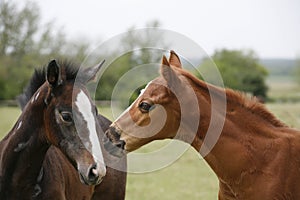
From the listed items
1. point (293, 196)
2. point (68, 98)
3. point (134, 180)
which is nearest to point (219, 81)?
point (293, 196)

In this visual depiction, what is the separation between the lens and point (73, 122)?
3.80 metres

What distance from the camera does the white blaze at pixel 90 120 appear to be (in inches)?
147

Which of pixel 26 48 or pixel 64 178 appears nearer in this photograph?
pixel 64 178

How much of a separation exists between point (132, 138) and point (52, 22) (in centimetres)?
3869

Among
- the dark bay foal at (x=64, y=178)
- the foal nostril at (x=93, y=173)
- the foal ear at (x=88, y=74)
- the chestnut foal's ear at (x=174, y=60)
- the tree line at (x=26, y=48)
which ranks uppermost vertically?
the chestnut foal's ear at (x=174, y=60)

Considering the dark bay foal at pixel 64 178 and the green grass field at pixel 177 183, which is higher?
the dark bay foal at pixel 64 178

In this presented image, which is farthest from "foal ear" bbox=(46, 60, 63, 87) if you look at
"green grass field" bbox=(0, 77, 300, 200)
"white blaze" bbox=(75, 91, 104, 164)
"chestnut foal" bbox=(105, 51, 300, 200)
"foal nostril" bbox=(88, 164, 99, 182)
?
"green grass field" bbox=(0, 77, 300, 200)

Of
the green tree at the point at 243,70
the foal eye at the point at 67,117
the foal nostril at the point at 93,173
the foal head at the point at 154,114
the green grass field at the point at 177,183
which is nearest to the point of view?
the foal nostril at the point at 93,173

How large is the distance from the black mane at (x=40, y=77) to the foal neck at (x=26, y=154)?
0.28 meters

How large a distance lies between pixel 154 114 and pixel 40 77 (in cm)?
119

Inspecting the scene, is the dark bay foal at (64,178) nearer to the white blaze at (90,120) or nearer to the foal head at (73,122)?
the foal head at (73,122)

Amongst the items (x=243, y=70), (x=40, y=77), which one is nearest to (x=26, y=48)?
(x=243, y=70)

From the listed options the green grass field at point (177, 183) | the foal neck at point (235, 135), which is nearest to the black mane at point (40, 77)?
the foal neck at point (235, 135)

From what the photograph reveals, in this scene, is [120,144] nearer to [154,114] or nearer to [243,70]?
[154,114]
